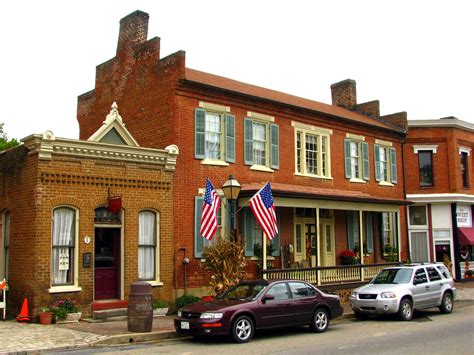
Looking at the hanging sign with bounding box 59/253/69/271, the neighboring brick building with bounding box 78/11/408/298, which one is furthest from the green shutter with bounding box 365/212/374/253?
the hanging sign with bounding box 59/253/69/271

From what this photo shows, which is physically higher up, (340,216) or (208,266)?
(340,216)

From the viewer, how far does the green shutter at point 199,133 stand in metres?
19.0

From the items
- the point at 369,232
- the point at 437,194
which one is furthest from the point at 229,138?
the point at 437,194

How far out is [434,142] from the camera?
2938 centimetres

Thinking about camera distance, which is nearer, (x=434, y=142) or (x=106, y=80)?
(x=106, y=80)

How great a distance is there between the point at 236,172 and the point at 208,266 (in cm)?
421

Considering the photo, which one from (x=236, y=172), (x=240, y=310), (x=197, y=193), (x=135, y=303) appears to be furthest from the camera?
(x=236, y=172)

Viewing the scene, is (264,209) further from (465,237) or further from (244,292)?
(465,237)

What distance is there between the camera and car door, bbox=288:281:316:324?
13508mm

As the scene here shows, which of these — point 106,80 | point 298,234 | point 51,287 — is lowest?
point 51,287

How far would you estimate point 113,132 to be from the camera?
58.5 ft

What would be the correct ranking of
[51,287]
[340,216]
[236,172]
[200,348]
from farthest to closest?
[340,216]
[236,172]
[51,287]
[200,348]

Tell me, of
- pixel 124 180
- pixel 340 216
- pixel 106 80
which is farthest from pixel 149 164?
pixel 340 216

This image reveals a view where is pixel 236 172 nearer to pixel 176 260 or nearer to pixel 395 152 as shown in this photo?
pixel 176 260
